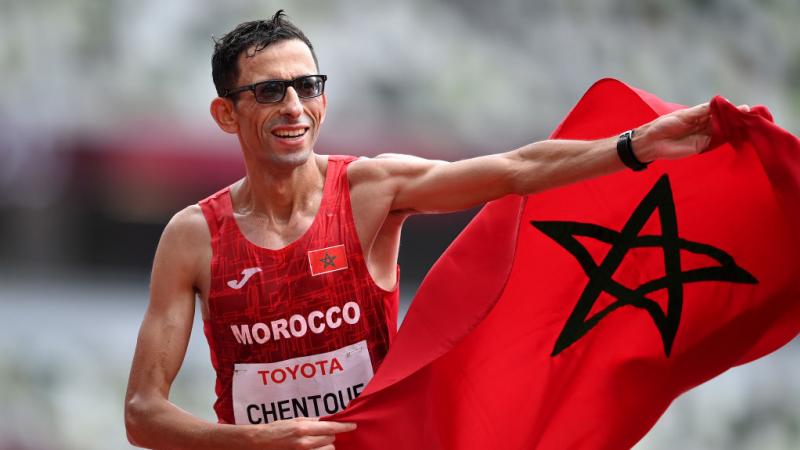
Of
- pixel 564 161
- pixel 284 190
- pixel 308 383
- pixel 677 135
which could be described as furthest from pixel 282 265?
pixel 677 135

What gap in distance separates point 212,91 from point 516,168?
15.2 ft

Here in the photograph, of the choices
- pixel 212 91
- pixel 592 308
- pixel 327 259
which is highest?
pixel 212 91

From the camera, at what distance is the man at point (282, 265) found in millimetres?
3551

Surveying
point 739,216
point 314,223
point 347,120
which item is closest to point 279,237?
point 314,223

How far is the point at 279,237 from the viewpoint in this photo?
366 centimetres

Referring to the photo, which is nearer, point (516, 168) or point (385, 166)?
point (516, 168)

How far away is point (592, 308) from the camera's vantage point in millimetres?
3635

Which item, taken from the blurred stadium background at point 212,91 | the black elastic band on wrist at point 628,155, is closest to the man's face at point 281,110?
the black elastic band on wrist at point 628,155

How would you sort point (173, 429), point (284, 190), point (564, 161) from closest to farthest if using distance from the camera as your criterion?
point (564, 161) → point (173, 429) → point (284, 190)

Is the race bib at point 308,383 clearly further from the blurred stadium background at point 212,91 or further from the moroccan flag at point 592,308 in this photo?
the blurred stadium background at point 212,91

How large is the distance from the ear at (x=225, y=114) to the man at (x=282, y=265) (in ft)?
0.06

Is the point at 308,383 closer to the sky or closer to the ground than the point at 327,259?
closer to the ground

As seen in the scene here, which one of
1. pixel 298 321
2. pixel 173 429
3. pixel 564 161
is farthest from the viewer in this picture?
pixel 298 321

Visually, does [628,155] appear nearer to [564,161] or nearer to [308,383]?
[564,161]
